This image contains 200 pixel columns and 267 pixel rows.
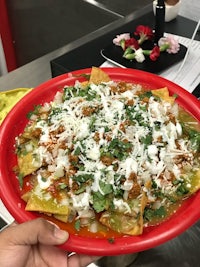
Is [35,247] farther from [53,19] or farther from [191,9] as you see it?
[53,19]

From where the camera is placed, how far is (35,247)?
932 millimetres

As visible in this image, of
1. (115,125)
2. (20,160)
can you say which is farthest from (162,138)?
(20,160)

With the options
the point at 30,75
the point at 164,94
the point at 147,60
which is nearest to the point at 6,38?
the point at 30,75

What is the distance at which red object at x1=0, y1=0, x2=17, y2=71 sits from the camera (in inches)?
92.1

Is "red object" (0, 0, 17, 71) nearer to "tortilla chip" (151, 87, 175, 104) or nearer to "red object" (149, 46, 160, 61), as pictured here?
"red object" (149, 46, 160, 61)

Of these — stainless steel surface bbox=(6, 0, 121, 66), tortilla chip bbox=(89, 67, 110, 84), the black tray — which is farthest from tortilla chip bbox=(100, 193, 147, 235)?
stainless steel surface bbox=(6, 0, 121, 66)

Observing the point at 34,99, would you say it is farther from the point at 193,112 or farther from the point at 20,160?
→ the point at 193,112

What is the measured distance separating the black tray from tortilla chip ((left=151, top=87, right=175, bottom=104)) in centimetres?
32

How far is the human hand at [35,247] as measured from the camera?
77 cm

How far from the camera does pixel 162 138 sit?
2.91 feet

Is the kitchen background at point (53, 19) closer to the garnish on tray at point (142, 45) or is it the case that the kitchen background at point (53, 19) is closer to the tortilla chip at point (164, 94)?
the garnish on tray at point (142, 45)

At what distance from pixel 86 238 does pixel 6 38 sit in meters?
1.89

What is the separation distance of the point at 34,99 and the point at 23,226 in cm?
37

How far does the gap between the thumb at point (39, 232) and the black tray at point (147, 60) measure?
27.6 inches
